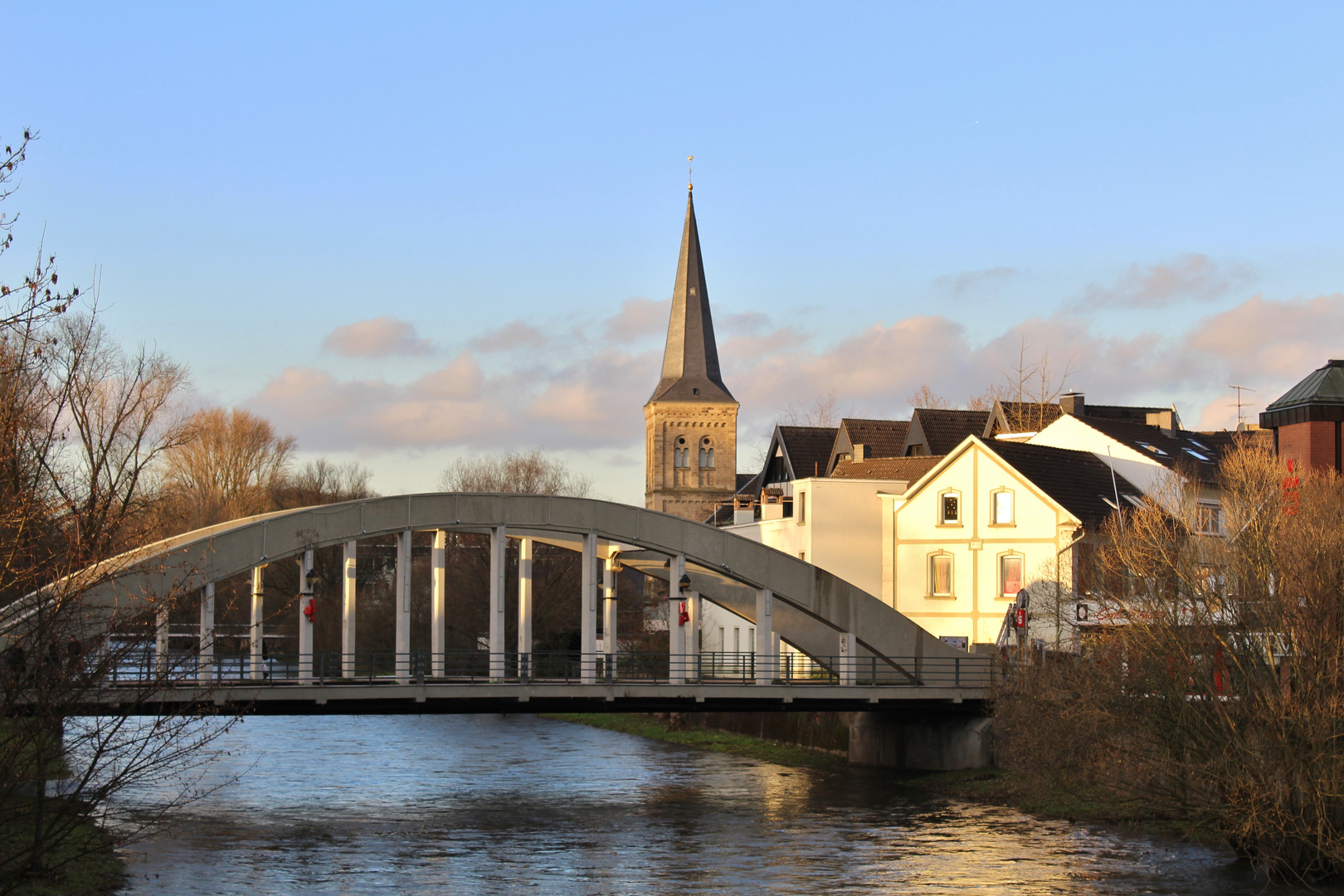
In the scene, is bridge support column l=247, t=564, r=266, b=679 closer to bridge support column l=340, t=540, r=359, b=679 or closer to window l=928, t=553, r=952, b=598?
bridge support column l=340, t=540, r=359, b=679

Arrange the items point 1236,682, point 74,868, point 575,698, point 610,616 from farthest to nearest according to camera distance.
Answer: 1. point 610,616
2. point 575,698
3. point 1236,682
4. point 74,868

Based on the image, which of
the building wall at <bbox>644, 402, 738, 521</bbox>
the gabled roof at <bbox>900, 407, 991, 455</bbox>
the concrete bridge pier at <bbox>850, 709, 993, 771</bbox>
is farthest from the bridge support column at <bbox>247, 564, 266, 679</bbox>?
the building wall at <bbox>644, 402, 738, 521</bbox>

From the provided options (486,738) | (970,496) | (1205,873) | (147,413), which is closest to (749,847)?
(1205,873)

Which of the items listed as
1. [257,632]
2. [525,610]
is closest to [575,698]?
[525,610]

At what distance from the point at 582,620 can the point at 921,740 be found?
1037 centimetres

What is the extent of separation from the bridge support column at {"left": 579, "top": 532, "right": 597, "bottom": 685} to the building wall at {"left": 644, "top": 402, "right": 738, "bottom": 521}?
67.8 metres

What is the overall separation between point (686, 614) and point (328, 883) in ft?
48.1

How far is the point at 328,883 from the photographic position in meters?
21.8

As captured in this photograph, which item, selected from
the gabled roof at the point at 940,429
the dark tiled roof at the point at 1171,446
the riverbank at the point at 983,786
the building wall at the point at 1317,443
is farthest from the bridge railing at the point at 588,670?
the gabled roof at the point at 940,429

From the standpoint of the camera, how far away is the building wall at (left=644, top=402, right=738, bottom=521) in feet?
336

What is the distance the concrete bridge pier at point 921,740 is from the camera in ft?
118

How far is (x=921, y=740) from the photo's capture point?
37812 millimetres

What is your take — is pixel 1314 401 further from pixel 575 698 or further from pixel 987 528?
pixel 575 698

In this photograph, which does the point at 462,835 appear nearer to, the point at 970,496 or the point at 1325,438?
the point at 970,496
